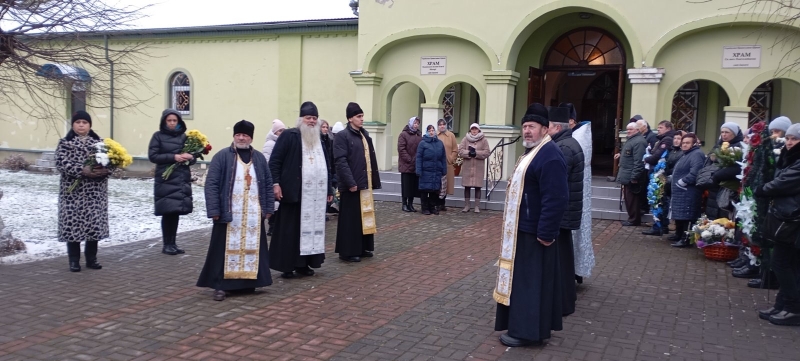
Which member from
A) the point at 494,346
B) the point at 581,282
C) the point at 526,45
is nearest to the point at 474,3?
the point at 526,45

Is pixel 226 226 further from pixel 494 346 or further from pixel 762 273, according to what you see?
pixel 762 273

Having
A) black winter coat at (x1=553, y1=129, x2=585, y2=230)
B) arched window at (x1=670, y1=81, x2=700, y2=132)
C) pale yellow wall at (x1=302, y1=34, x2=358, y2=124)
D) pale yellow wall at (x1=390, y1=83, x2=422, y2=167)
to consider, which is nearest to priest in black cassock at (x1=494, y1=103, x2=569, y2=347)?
black winter coat at (x1=553, y1=129, x2=585, y2=230)

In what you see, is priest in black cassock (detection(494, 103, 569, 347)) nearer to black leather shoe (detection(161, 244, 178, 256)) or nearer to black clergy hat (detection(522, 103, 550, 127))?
black clergy hat (detection(522, 103, 550, 127))

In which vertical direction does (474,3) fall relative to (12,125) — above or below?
above

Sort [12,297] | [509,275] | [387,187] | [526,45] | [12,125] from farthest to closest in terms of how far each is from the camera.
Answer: [12,125]
[526,45]
[387,187]
[12,297]
[509,275]

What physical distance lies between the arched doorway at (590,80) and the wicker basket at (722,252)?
618 centimetres

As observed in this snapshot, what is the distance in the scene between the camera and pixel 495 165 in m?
14.5

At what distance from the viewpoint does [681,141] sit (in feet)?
31.7

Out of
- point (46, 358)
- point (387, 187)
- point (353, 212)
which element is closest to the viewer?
point (46, 358)

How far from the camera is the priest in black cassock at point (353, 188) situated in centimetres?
781

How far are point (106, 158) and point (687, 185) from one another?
24.5ft

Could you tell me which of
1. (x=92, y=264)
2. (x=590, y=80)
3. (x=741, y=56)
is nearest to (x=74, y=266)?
(x=92, y=264)

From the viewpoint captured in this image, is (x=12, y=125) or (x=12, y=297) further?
(x=12, y=125)

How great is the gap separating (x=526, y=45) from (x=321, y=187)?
10392 millimetres
